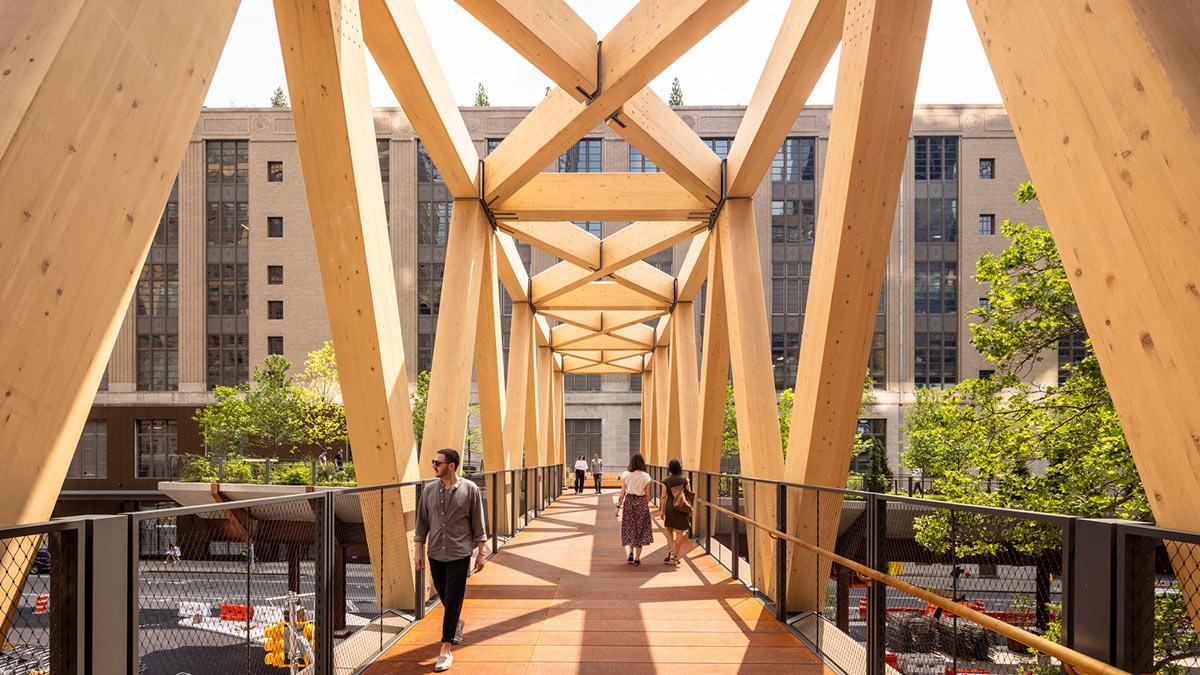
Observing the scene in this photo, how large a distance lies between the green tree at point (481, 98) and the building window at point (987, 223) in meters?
33.6

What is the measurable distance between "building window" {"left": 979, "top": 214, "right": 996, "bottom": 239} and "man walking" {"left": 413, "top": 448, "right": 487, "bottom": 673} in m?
46.9

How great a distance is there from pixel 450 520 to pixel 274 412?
3558cm

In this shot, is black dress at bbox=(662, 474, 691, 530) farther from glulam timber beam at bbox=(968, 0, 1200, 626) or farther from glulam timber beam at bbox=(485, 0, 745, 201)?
glulam timber beam at bbox=(968, 0, 1200, 626)

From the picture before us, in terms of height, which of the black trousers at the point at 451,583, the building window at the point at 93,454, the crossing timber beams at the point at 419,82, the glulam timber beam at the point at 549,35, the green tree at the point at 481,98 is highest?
the green tree at the point at 481,98

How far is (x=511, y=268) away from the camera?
18.1 metres

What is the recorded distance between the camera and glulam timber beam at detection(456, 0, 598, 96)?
25.6 ft

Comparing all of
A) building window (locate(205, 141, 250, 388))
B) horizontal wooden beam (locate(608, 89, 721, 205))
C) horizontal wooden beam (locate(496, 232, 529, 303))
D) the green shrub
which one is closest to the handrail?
horizontal wooden beam (locate(608, 89, 721, 205))

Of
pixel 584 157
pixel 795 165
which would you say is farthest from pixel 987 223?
pixel 584 157

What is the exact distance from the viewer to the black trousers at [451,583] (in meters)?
6.29

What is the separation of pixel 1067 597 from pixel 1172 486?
0.66 meters

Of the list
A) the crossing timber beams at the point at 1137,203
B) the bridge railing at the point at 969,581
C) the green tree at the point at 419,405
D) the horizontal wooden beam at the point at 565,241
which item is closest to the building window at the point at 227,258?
the green tree at the point at 419,405

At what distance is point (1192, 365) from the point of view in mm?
2680

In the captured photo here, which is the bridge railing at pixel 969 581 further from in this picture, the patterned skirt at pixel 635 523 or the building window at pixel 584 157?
the building window at pixel 584 157

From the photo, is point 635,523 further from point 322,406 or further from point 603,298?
point 322,406
